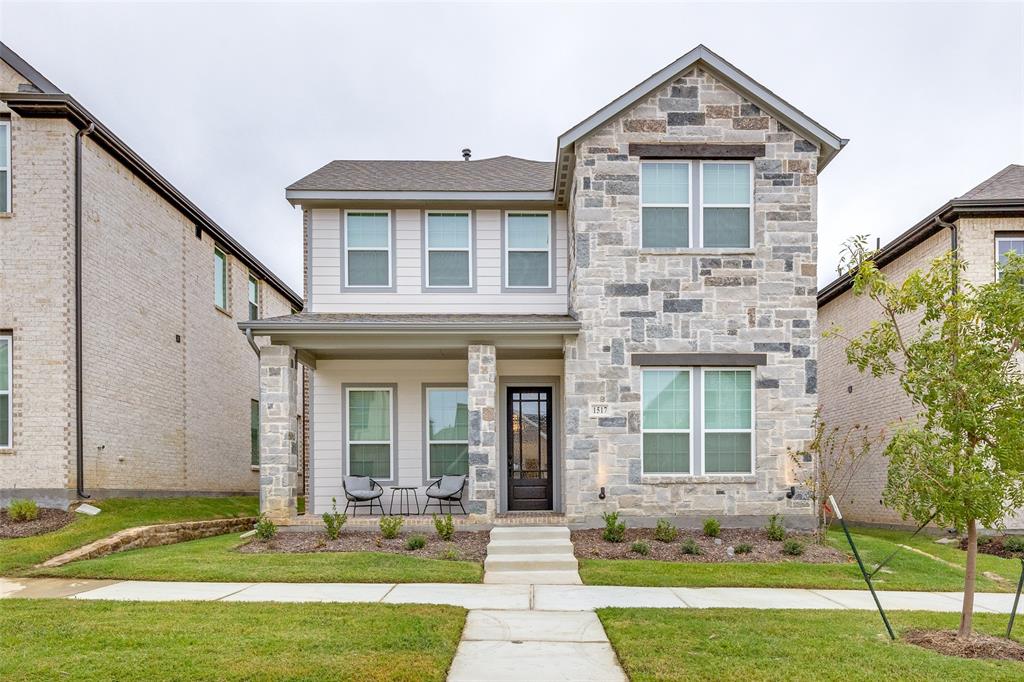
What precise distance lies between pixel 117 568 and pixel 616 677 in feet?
21.1

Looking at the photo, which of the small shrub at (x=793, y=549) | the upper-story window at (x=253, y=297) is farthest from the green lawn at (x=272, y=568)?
the upper-story window at (x=253, y=297)

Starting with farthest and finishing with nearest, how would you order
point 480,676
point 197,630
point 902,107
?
point 902,107 → point 197,630 → point 480,676

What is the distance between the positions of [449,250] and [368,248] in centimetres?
147

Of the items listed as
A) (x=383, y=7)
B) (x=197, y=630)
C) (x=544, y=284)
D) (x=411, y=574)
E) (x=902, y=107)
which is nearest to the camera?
(x=197, y=630)

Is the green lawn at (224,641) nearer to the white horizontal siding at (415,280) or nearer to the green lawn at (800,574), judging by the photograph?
the green lawn at (800,574)

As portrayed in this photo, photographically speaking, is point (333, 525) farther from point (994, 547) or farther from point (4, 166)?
point (994, 547)

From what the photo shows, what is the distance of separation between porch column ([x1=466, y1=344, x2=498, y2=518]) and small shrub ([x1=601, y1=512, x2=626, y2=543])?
5.88 ft

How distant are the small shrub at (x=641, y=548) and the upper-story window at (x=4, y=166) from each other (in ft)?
36.0

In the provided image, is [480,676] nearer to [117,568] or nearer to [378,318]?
[117,568]

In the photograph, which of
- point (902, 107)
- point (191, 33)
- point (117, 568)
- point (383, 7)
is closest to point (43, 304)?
point (117, 568)

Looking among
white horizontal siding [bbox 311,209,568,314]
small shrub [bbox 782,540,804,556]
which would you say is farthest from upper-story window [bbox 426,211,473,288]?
small shrub [bbox 782,540,804,556]

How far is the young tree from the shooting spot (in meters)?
5.40

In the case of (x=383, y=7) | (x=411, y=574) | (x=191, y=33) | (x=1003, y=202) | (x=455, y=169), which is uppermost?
(x=383, y=7)

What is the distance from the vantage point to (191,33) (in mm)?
14320
